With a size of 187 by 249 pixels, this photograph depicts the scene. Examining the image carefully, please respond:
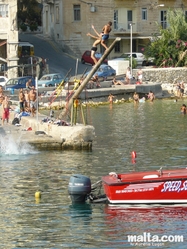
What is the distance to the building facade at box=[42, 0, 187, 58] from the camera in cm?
7931

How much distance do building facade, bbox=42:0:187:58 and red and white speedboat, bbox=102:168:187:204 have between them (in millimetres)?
56747

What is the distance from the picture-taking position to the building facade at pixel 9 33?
6469 centimetres

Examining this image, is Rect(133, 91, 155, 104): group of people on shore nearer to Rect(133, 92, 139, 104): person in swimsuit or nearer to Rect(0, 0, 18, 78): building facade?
Rect(133, 92, 139, 104): person in swimsuit

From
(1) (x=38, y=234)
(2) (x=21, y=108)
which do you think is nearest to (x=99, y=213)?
(1) (x=38, y=234)

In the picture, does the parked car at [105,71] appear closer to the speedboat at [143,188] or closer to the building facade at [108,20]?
the building facade at [108,20]

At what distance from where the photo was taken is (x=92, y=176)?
89.7ft

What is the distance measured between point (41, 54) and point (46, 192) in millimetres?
51460

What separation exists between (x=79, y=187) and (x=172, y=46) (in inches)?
1938

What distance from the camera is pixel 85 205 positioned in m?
22.9

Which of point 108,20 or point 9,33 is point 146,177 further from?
point 108,20

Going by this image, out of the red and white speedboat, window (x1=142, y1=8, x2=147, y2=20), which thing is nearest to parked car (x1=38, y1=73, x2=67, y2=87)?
window (x1=142, y1=8, x2=147, y2=20)

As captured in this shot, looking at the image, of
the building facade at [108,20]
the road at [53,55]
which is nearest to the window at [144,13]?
the building facade at [108,20]

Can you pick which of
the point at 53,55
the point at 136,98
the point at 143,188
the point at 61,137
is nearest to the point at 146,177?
the point at 143,188

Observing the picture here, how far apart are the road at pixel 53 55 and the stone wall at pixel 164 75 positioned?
236 inches
